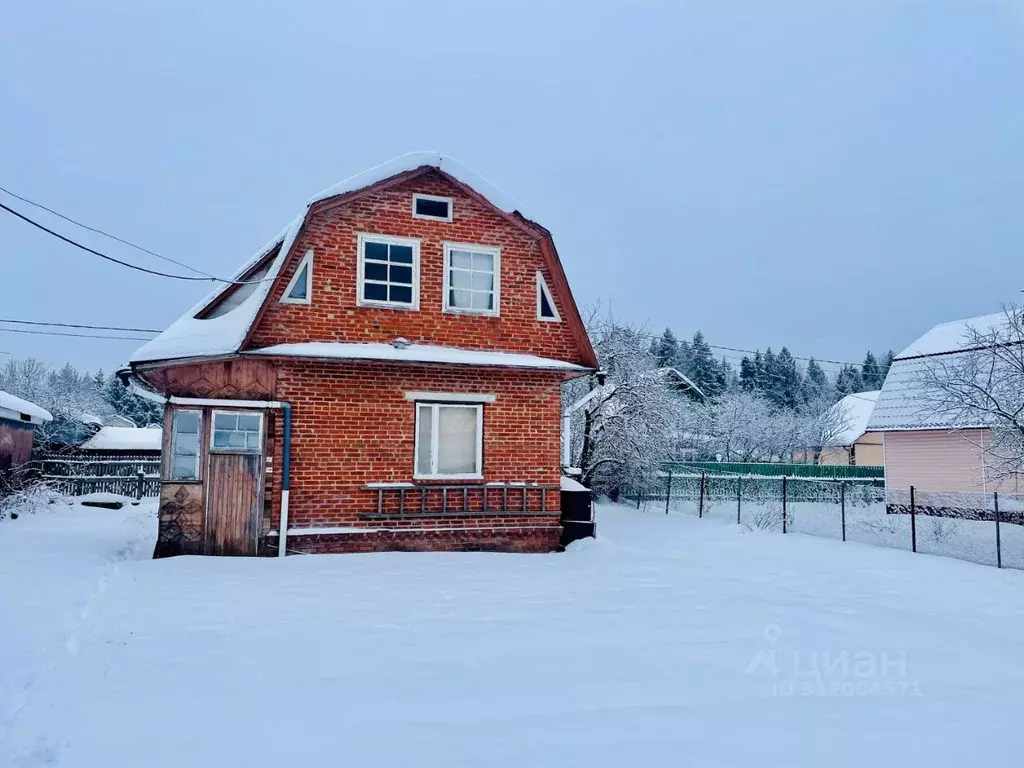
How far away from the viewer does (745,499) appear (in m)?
24.3

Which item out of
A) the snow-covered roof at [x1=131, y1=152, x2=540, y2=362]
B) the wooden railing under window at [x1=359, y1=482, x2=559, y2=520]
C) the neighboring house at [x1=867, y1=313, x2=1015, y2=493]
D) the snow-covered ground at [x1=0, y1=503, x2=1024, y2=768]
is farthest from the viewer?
the neighboring house at [x1=867, y1=313, x2=1015, y2=493]

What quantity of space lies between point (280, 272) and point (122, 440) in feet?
71.3

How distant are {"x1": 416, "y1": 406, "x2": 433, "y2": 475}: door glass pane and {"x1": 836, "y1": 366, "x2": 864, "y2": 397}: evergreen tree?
70021mm

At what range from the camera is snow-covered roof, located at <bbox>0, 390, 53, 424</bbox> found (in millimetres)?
17891

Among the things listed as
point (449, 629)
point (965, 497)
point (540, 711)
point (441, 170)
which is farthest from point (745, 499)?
point (540, 711)

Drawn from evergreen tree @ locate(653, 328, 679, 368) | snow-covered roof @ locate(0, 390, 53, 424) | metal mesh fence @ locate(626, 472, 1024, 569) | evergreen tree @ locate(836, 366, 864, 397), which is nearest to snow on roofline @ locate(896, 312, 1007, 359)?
metal mesh fence @ locate(626, 472, 1024, 569)

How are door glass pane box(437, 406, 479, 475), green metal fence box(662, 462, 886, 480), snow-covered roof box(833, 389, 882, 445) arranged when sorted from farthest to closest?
snow-covered roof box(833, 389, 882, 445) < green metal fence box(662, 462, 886, 480) < door glass pane box(437, 406, 479, 475)

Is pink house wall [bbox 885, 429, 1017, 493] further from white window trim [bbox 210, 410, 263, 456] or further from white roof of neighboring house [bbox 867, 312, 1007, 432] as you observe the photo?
white window trim [bbox 210, 410, 263, 456]

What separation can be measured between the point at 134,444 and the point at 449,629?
26001 mm

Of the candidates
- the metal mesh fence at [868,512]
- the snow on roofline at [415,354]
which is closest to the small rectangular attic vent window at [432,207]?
the snow on roofline at [415,354]

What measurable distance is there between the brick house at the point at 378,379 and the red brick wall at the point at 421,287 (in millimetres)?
24

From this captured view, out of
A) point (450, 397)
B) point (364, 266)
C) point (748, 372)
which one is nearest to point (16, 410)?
point (364, 266)

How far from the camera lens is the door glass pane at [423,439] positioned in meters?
11.3

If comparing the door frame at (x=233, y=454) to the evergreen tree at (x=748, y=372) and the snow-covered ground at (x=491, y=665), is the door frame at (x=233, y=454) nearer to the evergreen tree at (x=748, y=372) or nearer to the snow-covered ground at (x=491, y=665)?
the snow-covered ground at (x=491, y=665)
